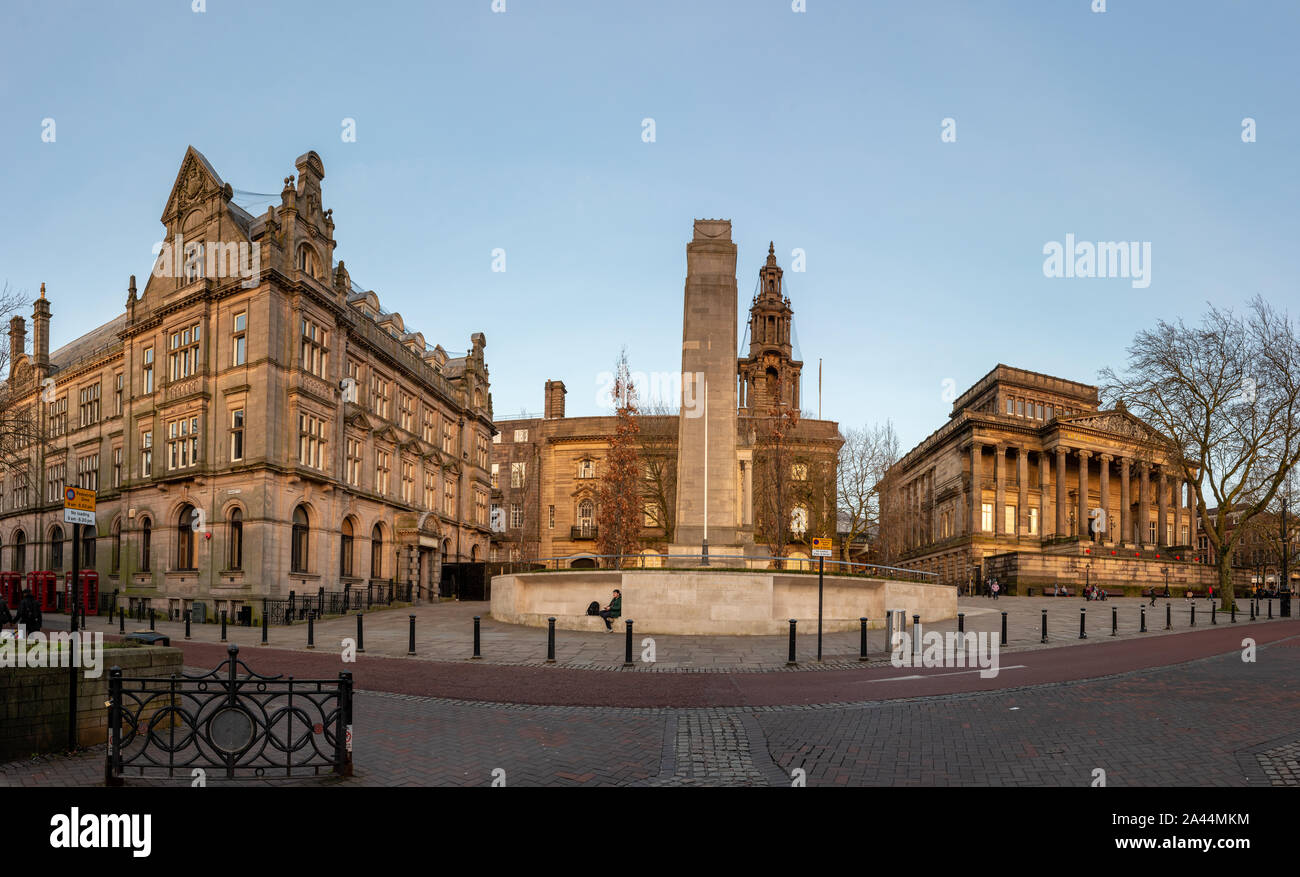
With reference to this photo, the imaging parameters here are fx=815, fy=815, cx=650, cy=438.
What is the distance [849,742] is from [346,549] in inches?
1378

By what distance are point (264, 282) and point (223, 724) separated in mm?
30452

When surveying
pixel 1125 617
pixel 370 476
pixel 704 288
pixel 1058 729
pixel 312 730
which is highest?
pixel 704 288

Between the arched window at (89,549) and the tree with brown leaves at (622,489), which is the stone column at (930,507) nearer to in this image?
the tree with brown leaves at (622,489)

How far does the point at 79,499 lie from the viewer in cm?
1021

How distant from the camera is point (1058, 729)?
973cm

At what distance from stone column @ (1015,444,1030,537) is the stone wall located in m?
76.2

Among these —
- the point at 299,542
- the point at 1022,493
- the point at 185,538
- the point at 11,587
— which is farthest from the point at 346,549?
the point at 1022,493

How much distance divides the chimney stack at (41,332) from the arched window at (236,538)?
2765cm

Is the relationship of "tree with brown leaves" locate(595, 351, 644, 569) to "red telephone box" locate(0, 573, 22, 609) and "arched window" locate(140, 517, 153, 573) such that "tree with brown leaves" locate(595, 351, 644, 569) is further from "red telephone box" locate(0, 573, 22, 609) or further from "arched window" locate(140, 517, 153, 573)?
"red telephone box" locate(0, 573, 22, 609)

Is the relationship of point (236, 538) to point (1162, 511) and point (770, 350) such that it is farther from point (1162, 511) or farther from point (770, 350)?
point (1162, 511)

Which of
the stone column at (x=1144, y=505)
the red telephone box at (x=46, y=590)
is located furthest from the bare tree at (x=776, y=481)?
the red telephone box at (x=46, y=590)

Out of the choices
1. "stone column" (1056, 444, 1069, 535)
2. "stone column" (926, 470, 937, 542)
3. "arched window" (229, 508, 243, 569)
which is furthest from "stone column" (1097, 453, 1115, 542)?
"arched window" (229, 508, 243, 569)
